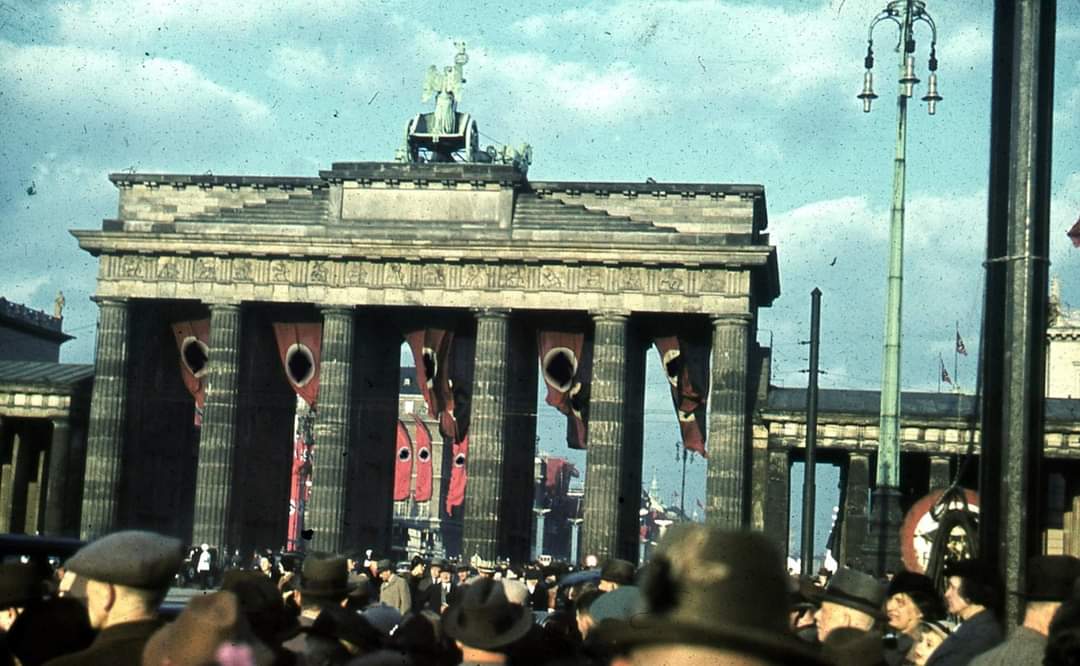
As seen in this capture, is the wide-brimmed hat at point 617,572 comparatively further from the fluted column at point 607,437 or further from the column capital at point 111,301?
the column capital at point 111,301

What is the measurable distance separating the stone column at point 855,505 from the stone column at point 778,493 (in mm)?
2177

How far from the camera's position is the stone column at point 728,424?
2936 inches

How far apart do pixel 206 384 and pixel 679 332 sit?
1888 centimetres

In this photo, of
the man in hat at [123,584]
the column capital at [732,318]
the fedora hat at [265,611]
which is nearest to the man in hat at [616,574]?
the fedora hat at [265,611]

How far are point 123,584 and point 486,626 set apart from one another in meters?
2.11

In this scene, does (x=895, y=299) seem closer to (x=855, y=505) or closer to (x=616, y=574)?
(x=616, y=574)

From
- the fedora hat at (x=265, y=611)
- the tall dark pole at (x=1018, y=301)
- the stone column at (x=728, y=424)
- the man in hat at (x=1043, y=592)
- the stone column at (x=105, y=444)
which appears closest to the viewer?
the man in hat at (x=1043, y=592)

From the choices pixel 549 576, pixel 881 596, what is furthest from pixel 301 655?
pixel 549 576

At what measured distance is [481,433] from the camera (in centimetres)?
7725

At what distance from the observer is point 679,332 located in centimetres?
7950

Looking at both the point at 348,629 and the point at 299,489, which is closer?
the point at 348,629

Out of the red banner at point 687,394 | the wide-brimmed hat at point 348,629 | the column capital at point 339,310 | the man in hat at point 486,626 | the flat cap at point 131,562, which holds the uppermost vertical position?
the column capital at point 339,310

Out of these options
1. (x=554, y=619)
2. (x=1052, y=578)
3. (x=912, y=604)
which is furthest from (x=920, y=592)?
(x=1052, y=578)

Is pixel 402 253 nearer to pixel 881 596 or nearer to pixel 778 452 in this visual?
pixel 778 452
